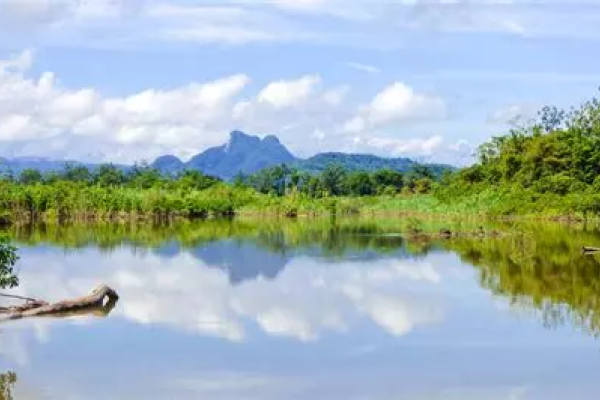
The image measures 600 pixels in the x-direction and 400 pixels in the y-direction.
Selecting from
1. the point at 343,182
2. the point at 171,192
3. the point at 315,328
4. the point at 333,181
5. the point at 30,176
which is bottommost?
the point at 315,328

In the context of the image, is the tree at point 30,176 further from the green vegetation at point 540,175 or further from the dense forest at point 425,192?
the green vegetation at point 540,175

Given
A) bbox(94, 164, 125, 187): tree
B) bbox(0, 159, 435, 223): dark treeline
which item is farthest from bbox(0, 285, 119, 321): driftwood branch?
bbox(94, 164, 125, 187): tree

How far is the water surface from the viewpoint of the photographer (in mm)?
10945

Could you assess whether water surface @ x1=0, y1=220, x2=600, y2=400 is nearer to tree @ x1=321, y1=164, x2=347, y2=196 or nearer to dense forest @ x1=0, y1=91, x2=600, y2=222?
dense forest @ x1=0, y1=91, x2=600, y2=222

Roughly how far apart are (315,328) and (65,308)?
4.24 metres

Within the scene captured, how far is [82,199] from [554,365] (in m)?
45.2

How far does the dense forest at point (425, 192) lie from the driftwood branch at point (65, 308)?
31971 millimetres

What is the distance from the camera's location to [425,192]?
7350cm

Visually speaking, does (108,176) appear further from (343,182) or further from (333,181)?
(343,182)

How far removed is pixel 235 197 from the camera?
68.7 m

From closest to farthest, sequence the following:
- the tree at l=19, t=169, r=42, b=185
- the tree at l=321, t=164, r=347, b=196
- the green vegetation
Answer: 1. the green vegetation
2. the tree at l=19, t=169, r=42, b=185
3. the tree at l=321, t=164, r=347, b=196

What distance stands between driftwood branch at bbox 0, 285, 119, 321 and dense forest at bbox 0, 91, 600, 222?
31971 millimetres

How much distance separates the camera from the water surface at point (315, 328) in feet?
35.9

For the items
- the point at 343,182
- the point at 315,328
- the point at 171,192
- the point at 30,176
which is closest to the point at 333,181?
the point at 343,182
